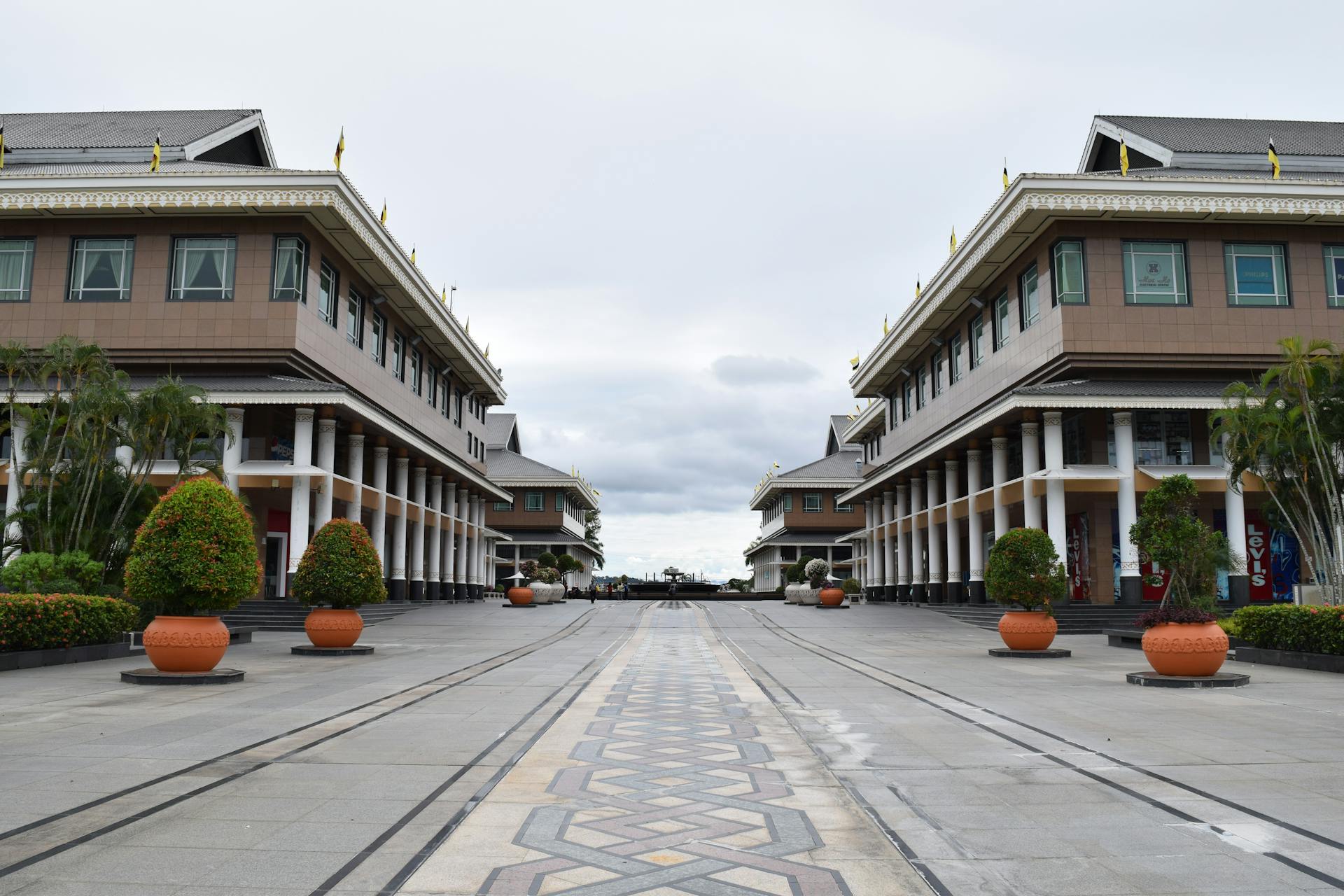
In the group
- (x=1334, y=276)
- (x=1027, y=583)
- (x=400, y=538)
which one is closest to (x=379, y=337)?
(x=400, y=538)

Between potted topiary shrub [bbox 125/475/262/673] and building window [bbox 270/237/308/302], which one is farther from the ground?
building window [bbox 270/237/308/302]

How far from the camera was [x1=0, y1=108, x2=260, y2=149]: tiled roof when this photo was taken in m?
40.5

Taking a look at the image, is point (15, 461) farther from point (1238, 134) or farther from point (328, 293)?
point (1238, 134)

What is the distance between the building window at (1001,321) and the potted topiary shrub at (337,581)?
1032 inches

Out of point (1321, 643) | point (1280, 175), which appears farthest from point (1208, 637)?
point (1280, 175)

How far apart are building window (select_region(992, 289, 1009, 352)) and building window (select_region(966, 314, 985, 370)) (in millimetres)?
1226

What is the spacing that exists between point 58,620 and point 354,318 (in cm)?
2420

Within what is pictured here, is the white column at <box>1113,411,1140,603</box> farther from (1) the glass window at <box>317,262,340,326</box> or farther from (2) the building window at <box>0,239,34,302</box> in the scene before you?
(2) the building window at <box>0,239,34,302</box>

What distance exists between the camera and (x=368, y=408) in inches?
1346

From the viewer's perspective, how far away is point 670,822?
607 cm

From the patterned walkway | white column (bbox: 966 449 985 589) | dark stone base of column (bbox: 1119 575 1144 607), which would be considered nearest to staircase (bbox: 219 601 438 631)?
the patterned walkway

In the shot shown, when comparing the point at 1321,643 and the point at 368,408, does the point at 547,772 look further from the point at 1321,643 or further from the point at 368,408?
the point at 368,408

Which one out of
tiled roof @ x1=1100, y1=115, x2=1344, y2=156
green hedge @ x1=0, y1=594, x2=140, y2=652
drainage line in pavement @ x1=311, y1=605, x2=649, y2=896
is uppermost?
tiled roof @ x1=1100, y1=115, x2=1344, y2=156

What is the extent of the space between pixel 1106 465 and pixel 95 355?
92.5ft
